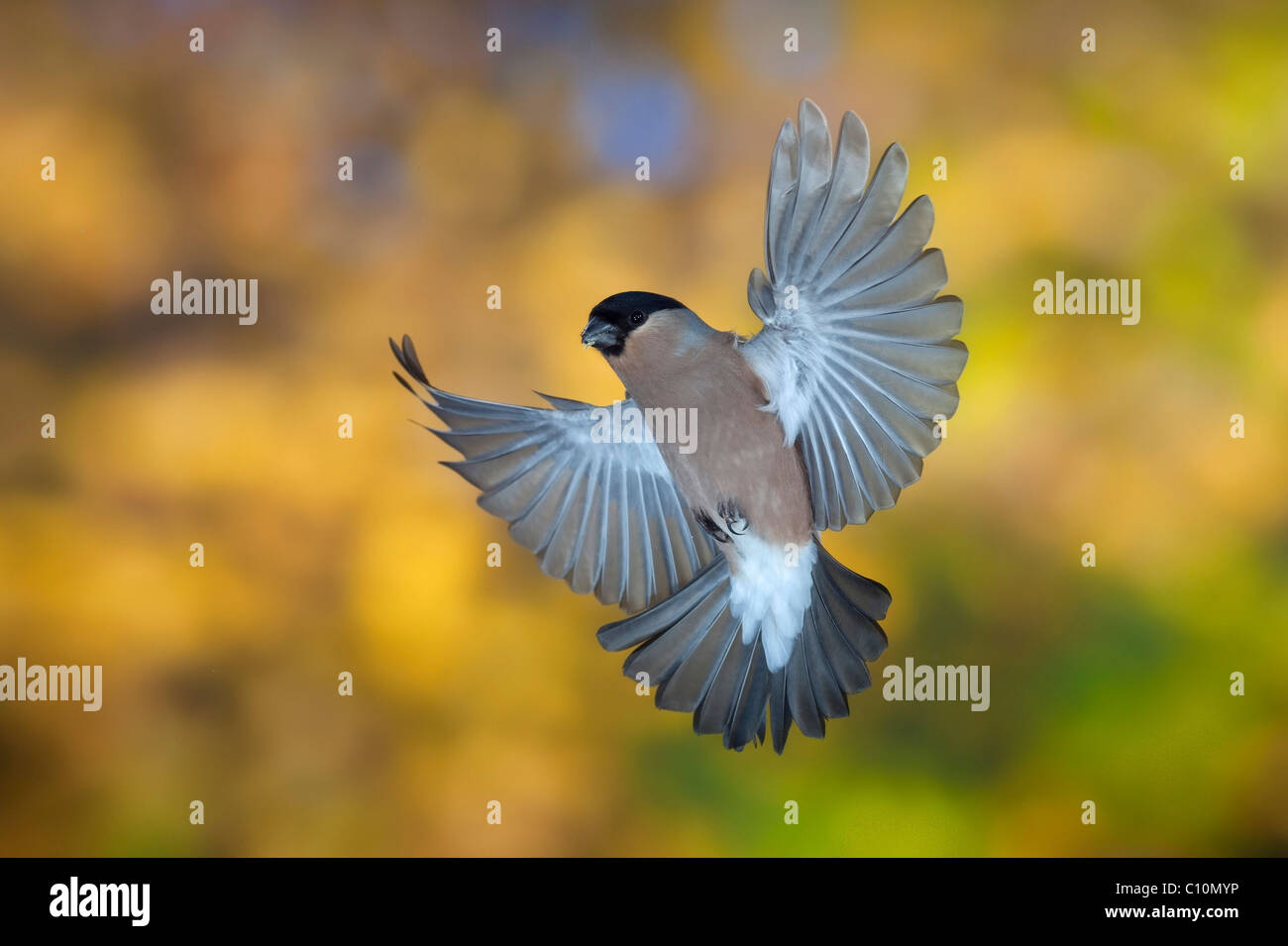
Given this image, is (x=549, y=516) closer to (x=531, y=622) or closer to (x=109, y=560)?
(x=531, y=622)

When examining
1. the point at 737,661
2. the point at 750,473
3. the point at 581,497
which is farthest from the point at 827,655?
the point at 581,497

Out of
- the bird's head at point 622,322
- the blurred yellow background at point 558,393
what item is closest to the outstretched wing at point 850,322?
the bird's head at point 622,322

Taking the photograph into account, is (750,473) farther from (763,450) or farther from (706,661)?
(706,661)

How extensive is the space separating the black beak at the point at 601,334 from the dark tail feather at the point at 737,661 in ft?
0.98

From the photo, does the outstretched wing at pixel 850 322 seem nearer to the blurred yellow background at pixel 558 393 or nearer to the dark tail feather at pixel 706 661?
the dark tail feather at pixel 706 661

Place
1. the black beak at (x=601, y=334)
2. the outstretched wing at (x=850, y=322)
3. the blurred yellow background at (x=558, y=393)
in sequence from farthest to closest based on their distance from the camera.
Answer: the blurred yellow background at (x=558, y=393), the black beak at (x=601, y=334), the outstretched wing at (x=850, y=322)

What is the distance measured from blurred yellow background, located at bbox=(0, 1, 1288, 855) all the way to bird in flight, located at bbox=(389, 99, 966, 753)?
342 millimetres

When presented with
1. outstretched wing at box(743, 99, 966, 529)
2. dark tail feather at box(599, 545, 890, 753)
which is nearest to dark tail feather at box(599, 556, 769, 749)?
dark tail feather at box(599, 545, 890, 753)

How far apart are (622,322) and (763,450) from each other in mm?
215

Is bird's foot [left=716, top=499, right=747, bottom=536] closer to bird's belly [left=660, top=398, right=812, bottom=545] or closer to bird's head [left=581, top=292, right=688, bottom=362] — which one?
bird's belly [left=660, top=398, right=812, bottom=545]

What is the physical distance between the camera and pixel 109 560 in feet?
5.40

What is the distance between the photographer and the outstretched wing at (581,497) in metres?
1.28

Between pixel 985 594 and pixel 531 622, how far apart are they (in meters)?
0.70

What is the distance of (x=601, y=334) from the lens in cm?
121
